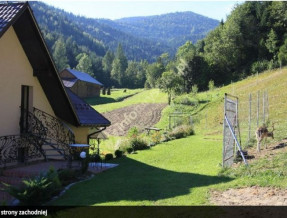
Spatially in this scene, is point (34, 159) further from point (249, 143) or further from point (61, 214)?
point (249, 143)

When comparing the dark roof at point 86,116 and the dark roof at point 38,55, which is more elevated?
the dark roof at point 38,55

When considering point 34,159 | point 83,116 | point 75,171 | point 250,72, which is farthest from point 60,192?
point 250,72

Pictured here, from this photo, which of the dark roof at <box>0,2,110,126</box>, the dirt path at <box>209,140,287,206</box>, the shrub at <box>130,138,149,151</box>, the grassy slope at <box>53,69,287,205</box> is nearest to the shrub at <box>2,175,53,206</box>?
the grassy slope at <box>53,69,287,205</box>

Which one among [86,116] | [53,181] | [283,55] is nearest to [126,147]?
[86,116]

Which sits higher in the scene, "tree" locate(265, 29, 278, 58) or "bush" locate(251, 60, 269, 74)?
"tree" locate(265, 29, 278, 58)

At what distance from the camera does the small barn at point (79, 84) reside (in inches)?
2420

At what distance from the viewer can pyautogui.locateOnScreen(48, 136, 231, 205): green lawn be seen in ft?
27.2

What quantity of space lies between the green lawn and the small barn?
46.5 meters

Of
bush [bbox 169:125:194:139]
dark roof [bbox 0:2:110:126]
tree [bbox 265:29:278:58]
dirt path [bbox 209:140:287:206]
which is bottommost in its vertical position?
dirt path [bbox 209:140:287:206]

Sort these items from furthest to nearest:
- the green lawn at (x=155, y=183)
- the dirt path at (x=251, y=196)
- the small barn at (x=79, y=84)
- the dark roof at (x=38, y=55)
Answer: the small barn at (x=79, y=84) → the dark roof at (x=38, y=55) → the green lawn at (x=155, y=183) → the dirt path at (x=251, y=196)

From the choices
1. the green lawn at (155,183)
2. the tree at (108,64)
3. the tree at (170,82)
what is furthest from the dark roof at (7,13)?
the tree at (108,64)

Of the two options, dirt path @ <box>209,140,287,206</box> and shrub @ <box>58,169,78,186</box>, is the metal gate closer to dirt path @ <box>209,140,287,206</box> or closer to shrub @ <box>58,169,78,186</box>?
dirt path @ <box>209,140,287,206</box>

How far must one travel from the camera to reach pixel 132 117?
4444cm

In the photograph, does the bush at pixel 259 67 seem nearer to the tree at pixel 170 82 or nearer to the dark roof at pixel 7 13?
the tree at pixel 170 82
